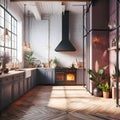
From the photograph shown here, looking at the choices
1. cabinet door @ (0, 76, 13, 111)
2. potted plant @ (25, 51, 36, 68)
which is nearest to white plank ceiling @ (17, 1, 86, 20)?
potted plant @ (25, 51, 36, 68)

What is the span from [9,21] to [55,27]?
9.37 feet

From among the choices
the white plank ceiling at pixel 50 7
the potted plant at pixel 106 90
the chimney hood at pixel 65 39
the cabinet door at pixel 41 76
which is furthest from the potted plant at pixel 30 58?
the potted plant at pixel 106 90

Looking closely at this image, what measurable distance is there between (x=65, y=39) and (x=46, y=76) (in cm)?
201

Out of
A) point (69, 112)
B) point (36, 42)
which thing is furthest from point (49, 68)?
point (69, 112)

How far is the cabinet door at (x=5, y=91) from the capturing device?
187 inches

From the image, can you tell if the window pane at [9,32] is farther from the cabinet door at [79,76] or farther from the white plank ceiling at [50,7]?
the cabinet door at [79,76]

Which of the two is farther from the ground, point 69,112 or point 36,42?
point 36,42

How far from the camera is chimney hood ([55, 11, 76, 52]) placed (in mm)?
10102

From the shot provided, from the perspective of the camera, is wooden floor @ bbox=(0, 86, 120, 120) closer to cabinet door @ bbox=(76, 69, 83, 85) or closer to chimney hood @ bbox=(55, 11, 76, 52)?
cabinet door @ bbox=(76, 69, 83, 85)

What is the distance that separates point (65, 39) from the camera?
10344 mm

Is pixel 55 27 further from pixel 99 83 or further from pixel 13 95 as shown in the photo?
pixel 13 95

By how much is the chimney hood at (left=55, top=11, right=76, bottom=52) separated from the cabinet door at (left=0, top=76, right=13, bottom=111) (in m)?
4.98

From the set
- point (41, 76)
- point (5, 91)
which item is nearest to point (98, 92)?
point (5, 91)

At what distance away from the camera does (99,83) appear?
709 centimetres
